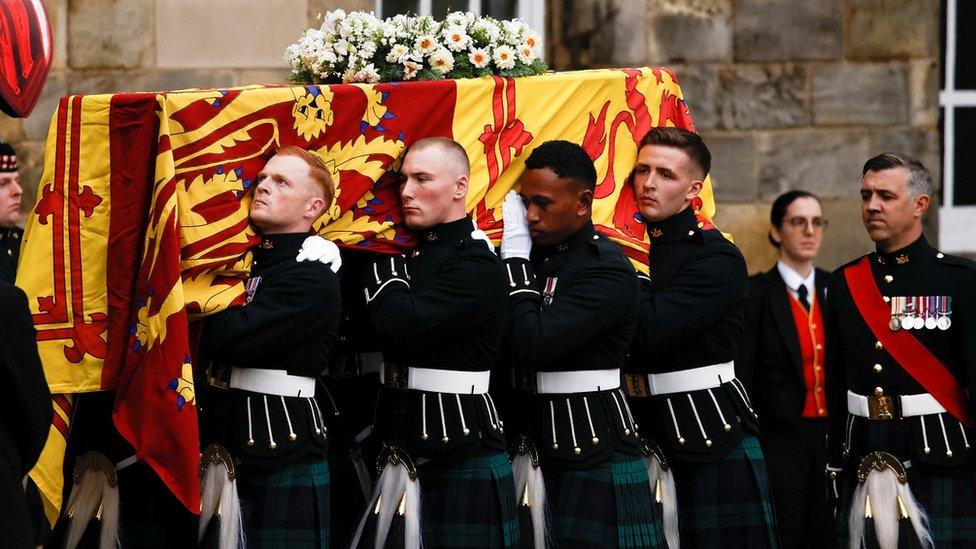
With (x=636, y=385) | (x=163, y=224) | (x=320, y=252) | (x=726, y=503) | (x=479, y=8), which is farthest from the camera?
(x=479, y=8)

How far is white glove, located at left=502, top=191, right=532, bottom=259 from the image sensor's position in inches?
248

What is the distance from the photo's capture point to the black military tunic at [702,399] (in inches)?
254

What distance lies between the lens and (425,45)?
21.0ft

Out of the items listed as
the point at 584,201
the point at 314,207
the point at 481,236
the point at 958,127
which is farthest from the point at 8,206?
the point at 958,127

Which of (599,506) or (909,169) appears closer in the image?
(599,506)

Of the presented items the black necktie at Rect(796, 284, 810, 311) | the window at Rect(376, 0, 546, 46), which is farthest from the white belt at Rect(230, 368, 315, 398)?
the window at Rect(376, 0, 546, 46)

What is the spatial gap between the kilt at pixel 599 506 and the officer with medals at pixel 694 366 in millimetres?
298

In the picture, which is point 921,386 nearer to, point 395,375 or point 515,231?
point 515,231

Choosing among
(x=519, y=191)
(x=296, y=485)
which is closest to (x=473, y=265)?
(x=519, y=191)

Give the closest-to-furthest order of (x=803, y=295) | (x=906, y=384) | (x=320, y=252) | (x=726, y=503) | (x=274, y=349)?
1. (x=274, y=349)
2. (x=320, y=252)
3. (x=906, y=384)
4. (x=726, y=503)
5. (x=803, y=295)

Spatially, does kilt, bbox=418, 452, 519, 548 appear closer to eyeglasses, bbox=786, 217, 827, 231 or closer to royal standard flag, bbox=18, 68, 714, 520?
royal standard flag, bbox=18, 68, 714, 520

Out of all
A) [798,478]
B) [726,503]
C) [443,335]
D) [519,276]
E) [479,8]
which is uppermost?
[479,8]

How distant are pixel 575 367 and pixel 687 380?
48 centimetres

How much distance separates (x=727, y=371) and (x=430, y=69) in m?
1.54
